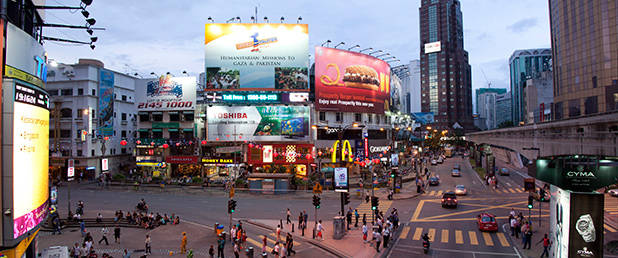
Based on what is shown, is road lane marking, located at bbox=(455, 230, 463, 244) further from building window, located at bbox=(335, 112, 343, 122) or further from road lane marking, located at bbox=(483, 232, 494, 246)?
building window, located at bbox=(335, 112, 343, 122)

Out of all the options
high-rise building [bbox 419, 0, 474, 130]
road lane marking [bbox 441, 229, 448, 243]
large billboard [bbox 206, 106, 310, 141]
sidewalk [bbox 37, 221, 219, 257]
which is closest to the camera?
sidewalk [bbox 37, 221, 219, 257]

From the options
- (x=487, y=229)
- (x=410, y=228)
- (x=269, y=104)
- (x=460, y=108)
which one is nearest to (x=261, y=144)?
(x=269, y=104)

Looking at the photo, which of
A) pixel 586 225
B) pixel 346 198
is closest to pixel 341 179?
pixel 346 198

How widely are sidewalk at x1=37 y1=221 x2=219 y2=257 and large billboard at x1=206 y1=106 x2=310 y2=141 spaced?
26374mm

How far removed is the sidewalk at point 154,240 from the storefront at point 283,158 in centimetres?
2515

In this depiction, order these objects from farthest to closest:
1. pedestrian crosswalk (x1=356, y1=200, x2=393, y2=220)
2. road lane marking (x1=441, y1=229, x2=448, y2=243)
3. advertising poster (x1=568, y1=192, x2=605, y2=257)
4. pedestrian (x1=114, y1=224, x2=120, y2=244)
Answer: pedestrian crosswalk (x1=356, y1=200, x2=393, y2=220) → pedestrian (x1=114, y1=224, x2=120, y2=244) → road lane marking (x1=441, y1=229, x2=448, y2=243) → advertising poster (x1=568, y1=192, x2=605, y2=257)

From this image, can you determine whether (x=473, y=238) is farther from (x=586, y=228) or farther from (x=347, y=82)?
(x=347, y=82)

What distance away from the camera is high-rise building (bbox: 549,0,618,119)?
2361 inches

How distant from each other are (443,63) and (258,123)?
126m

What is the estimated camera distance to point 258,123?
54656 millimetres

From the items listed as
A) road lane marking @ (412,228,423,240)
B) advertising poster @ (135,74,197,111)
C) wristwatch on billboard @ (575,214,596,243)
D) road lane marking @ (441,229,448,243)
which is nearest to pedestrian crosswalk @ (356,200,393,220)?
road lane marking @ (412,228,423,240)

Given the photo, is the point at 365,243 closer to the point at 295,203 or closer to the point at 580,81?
the point at 295,203

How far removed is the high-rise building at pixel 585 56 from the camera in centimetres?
5997

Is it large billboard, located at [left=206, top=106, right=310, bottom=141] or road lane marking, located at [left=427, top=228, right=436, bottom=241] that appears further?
large billboard, located at [left=206, top=106, right=310, bottom=141]
